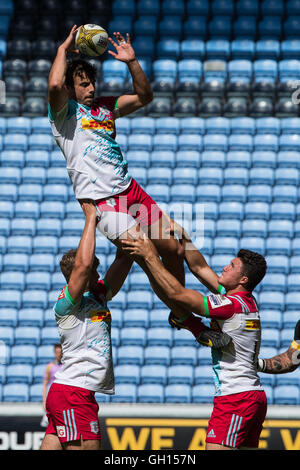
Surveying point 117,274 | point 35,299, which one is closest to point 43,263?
point 35,299

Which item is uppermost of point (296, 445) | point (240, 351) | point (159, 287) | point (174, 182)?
point (174, 182)

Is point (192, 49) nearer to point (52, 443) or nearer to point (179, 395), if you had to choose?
point (179, 395)

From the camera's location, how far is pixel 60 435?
5.22 m

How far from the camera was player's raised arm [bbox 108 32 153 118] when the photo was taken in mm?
5184

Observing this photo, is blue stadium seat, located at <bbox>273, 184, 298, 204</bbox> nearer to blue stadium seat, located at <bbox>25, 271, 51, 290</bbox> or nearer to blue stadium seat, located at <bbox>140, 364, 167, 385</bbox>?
blue stadium seat, located at <bbox>140, 364, 167, 385</bbox>

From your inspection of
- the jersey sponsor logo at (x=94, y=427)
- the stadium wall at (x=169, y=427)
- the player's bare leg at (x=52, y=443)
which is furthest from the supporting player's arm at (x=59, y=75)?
the stadium wall at (x=169, y=427)

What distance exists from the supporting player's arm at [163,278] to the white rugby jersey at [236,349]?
175 mm

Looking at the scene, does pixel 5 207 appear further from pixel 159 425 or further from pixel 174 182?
pixel 159 425

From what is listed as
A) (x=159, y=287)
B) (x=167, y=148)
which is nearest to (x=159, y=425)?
(x=159, y=287)

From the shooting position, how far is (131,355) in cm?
1077

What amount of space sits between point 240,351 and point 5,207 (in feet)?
26.9

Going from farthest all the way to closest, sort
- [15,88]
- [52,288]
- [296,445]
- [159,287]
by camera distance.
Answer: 1. [15,88]
2. [52,288]
3. [296,445]
4. [159,287]

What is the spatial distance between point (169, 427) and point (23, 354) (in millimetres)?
2873
